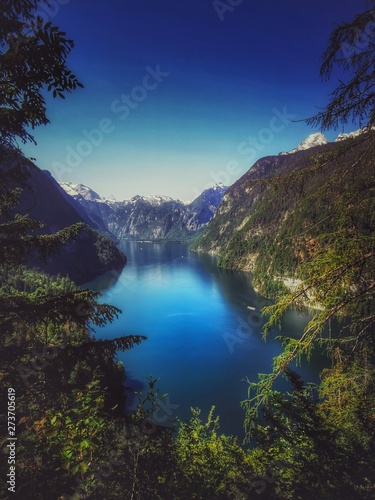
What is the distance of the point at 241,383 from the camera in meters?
Answer: 39.6

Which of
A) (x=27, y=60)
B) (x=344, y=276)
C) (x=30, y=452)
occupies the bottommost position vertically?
(x=30, y=452)

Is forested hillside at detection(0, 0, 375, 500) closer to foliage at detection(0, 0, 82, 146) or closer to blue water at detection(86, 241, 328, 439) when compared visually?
foliage at detection(0, 0, 82, 146)

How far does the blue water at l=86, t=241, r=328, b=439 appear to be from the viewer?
119 feet

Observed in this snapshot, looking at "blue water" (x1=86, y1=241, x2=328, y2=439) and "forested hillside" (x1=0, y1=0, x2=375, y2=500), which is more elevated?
"forested hillside" (x1=0, y1=0, x2=375, y2=500)

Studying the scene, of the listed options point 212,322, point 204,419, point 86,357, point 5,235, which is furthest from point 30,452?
point 212,322

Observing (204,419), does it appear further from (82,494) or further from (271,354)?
(82,494)

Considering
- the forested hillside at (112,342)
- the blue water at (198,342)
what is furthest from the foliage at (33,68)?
the blue water at (198,342)

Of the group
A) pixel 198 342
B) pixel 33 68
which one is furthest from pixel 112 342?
pixel 198 342

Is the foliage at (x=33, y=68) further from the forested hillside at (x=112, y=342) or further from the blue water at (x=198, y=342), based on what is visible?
the blue water at (x=198, y=342)

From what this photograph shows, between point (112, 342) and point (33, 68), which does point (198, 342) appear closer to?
point (112, 342)

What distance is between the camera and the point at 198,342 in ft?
184

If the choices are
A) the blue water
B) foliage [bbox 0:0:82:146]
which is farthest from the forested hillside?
the blue water

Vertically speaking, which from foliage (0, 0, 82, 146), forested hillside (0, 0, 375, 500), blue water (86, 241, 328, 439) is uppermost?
foliage (0, 0, 82, 146)

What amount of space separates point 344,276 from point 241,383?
4043 cm
